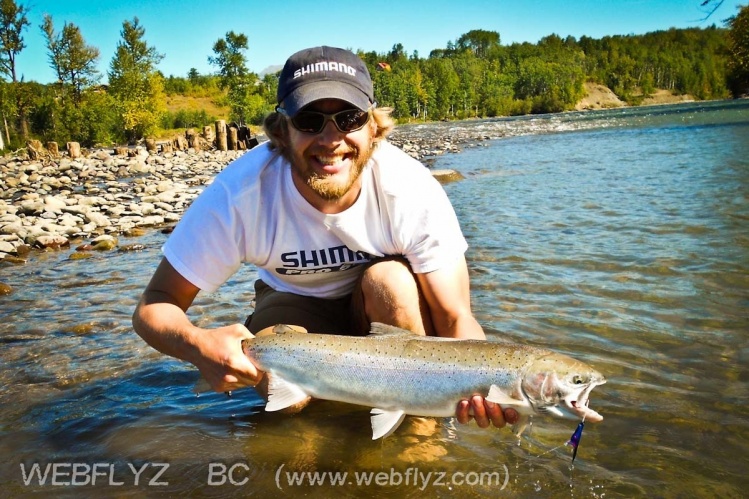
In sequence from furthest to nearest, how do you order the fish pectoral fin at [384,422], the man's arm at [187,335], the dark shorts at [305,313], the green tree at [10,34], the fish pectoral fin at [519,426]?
1. the green tree at [10,34]
2. the dark shorts at [305,313]
3. the man's arm at [187,335]
4. the fish pectoral fin at [384,422]
5. the fish pectoral fin at [519,426]

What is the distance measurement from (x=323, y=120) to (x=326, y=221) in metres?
0.61

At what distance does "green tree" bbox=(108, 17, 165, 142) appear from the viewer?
163 feet

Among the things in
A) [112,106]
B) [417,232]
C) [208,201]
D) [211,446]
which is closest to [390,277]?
[417,232]

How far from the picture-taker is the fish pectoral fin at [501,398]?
270 cm

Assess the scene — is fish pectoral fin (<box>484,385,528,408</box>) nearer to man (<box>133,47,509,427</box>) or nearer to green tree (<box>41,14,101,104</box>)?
man (<box>133,47,509,427</box>)

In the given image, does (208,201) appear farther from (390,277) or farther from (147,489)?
(147,489)

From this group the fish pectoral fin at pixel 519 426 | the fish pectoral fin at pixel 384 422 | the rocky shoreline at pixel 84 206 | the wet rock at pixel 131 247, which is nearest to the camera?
the fish pectoral fin at pixel 519 426

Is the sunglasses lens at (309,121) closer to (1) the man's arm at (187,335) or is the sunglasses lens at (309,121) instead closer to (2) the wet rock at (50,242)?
(1) the man's arm at (187,335)

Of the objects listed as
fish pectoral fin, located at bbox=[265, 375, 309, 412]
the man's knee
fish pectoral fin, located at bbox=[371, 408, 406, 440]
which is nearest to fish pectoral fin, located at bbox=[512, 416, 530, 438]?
fish pectoral fin, located at bbox=[371, 408, 406, 440]

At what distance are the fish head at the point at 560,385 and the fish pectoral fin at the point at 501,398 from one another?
55mm

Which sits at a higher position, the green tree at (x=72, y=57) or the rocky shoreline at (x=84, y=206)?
the green tree at (x=72, y=57)

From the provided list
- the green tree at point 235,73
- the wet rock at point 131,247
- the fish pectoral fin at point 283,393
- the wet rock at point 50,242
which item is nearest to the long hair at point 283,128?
the fish pectoral fin at point 283,393

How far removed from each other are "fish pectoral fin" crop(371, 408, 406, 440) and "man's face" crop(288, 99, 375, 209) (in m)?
1.28

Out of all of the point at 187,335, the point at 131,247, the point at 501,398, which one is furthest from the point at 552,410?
the point at 131,247
